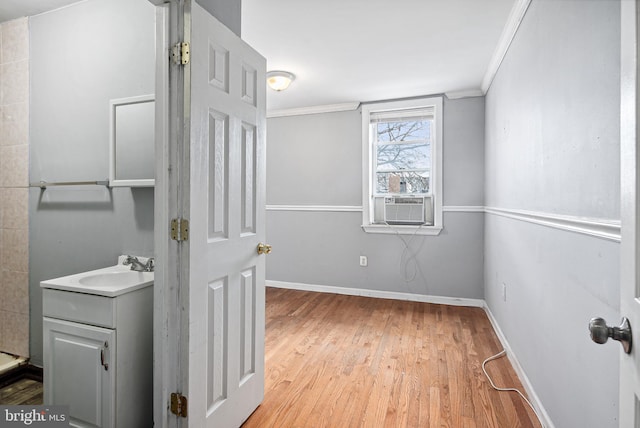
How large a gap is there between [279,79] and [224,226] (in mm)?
2059

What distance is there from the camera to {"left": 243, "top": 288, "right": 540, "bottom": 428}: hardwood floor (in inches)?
66.4

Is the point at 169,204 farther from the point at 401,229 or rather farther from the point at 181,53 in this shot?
the point at 401,229

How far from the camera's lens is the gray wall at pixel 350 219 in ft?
11.5

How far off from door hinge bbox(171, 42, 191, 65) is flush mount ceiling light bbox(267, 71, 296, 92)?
6.00ft

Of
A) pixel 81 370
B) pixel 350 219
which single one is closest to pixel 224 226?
pixel 81 370

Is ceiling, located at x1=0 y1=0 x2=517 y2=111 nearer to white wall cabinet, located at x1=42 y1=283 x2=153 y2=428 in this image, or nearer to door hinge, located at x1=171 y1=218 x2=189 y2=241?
door hinge, located at x1=171 y1=218 x2=189 y2=241

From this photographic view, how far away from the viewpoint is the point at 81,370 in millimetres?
1380

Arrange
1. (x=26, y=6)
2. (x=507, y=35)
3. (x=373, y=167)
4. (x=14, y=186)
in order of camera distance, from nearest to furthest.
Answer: (x=26, y=6)
(x=14, y=186)
(x=507, y=35)
(x=373, y=167)

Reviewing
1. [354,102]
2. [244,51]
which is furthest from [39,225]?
[354,102]

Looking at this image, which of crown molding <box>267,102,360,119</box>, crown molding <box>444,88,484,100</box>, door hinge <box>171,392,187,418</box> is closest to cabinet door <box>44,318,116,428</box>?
door hinge <box>171,392,187,418</box>

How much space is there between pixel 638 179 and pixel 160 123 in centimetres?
143

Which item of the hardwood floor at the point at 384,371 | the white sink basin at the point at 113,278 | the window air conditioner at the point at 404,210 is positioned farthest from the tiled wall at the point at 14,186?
the window air conditioner at the point at 404,210

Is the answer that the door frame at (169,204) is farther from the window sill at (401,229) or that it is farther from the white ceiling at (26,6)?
the window sill at (401,229)
